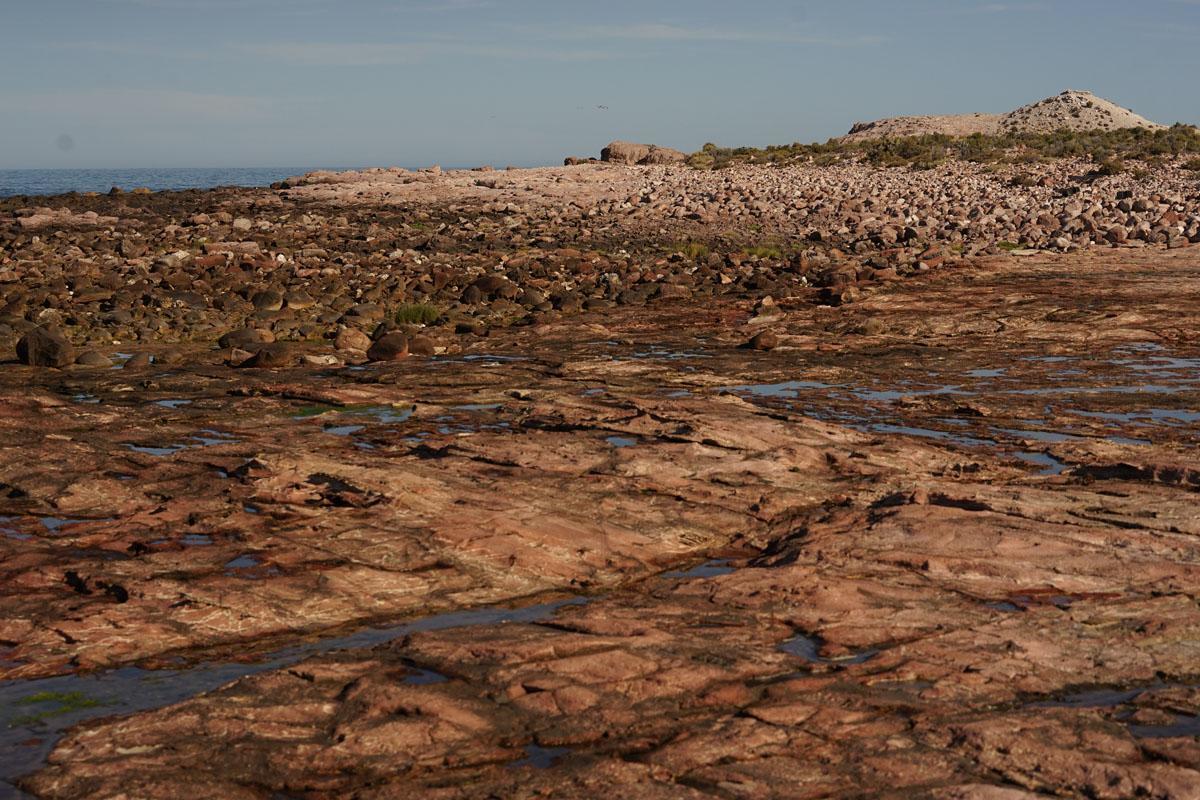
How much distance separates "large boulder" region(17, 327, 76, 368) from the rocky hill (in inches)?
Answer: 2402

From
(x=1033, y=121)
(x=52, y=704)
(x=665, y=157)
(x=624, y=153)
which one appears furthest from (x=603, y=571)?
(x=1033, y=121)

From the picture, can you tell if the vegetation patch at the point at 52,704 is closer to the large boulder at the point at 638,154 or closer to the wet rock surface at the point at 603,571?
the wet rock surface at the point at 603,571

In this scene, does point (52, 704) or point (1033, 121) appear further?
point (1033, 121)

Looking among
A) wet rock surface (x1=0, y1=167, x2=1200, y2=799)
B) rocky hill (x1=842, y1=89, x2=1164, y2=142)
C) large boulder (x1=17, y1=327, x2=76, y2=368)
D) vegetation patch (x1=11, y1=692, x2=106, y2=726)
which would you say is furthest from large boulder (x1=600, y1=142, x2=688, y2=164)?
vegetation patch (x1=11, y1=692, x2=106, y2=726)

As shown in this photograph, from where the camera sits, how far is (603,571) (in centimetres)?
1147

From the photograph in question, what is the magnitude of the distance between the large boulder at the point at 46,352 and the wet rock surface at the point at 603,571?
0.39 meters

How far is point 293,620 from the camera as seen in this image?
10.2m

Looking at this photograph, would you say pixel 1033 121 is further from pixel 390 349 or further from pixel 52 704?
pixel 52 704

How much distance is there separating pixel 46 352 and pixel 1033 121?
72130 millimetres

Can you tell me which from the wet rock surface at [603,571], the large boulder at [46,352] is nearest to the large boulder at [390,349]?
the wet rock surface at [603,571]

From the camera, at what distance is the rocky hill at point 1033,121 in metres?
78.2

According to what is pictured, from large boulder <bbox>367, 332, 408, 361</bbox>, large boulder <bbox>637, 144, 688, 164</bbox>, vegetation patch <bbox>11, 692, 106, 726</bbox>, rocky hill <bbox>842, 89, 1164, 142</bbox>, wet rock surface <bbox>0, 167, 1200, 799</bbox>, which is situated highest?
rocky hill <bbox>842, 89, 1164, 142</bbox>

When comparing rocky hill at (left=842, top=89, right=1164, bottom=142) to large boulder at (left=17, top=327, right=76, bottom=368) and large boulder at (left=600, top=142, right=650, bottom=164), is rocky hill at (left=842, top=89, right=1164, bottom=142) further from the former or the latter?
large boulder at (left=17, top=327, right=76, bottom=368)

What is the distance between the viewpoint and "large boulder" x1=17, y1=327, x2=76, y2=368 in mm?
21875
